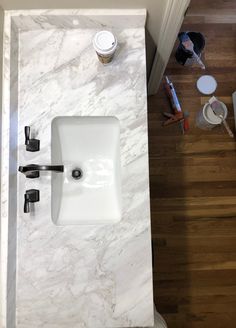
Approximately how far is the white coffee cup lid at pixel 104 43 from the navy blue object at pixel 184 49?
100 cm

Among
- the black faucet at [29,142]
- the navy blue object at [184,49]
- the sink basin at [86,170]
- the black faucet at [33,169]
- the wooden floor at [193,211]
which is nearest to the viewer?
the black faucet at [33,169]

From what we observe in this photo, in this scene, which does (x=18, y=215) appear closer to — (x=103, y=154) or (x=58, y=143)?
(x=58, y=143)

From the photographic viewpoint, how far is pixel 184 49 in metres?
2.12

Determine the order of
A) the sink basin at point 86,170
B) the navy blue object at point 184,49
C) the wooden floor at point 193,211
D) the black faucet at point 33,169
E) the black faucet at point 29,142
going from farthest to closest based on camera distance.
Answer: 1. the navy blue object at point 184,49
2. the wooden floor at point 193,211
3. the sink basin at point 86,170
4. the black faucet at point 29,142
5. the black faucet at point 33,169

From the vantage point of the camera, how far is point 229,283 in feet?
6.56

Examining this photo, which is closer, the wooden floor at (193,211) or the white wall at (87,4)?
the white wall at (87,4)

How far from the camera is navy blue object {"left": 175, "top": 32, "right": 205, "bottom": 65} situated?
2123 mm

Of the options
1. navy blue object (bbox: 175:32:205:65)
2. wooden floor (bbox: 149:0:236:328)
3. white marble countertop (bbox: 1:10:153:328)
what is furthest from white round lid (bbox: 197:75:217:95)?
A: white marble countertop (bbox: 1:10:153:328)

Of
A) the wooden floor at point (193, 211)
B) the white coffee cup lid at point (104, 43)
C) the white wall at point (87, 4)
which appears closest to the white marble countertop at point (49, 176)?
the white wall at point (87, 4)

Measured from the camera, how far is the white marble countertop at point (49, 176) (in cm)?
126

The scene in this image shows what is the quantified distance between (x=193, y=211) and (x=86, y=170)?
818mm

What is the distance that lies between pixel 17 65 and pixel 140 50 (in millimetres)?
486

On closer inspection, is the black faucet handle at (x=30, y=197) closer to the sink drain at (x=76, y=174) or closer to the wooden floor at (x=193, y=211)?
the sink drain at (x=76, y=174)

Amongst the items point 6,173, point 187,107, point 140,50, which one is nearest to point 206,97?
point 187,107
